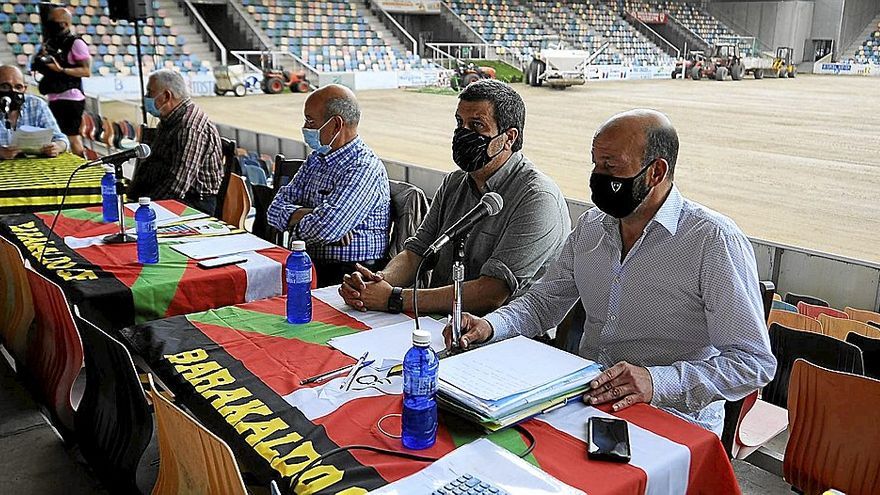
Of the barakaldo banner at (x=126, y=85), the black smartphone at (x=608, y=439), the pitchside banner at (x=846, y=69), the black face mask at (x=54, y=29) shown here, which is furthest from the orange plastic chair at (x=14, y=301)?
the pitchside banner at (x=846, y=69)

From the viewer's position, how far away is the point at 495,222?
2643mm

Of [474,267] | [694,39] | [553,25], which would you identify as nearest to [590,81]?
[553,25]

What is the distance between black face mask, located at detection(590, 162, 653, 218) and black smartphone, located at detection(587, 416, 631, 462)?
592 mm

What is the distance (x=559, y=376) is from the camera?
1.68m

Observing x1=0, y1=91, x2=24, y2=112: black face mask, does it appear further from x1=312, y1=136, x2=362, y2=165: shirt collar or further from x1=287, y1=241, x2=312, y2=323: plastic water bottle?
x1=287, y1=241, x2=312, y2=323: plastic water bottle

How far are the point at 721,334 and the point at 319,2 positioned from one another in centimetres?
2577

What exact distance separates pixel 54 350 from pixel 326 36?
75.9 ft

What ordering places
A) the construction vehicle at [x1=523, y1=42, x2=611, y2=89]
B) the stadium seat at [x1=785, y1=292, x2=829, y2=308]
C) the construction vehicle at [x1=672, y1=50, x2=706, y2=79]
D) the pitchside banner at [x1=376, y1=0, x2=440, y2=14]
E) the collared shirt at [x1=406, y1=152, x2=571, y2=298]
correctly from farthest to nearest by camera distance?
the construction vehicle at [x1=672, y1=50, x2=706, y2=79] → the pitchside banner at [x1=376, y1=0, x2=440, y2=14] → the construction vehicle at [x1=523, y1=42, x2=611, y2=89] → the stadium seat at [x1=785, y1=292, x2=829, y2=308] → the collared shirt at [x1=406, y1=152, x2=571, y2=298]

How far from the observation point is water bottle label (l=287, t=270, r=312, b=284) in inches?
86.3

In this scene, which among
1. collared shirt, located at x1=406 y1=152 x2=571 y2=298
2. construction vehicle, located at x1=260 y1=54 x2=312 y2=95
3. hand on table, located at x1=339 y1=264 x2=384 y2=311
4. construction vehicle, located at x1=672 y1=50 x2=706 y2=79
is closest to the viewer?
hand on table, located at x1=339 y1=264 x2=384 y2=311

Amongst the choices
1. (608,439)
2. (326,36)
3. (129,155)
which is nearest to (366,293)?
(608,439)

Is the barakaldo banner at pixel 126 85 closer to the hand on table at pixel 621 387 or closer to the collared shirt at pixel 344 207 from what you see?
the collared shirt at pixel 344 207

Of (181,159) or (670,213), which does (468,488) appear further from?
(181,159)

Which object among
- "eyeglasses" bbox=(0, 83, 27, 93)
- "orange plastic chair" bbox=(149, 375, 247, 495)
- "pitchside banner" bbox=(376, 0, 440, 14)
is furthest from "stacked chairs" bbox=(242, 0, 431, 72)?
"orange plastic chair" bbox=(149, 375, 247, 495)
